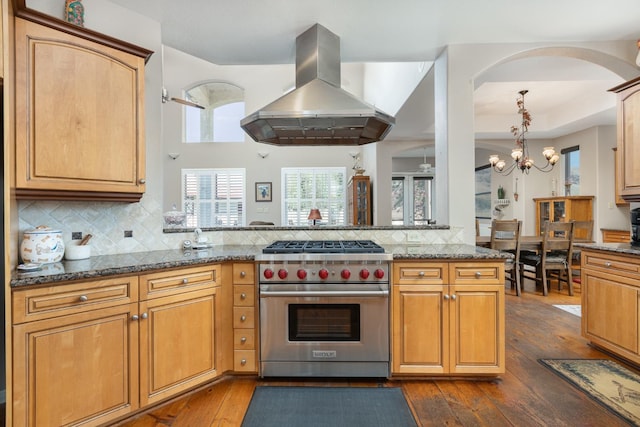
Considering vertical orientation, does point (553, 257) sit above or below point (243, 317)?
above

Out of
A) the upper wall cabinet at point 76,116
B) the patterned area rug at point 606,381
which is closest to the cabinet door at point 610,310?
the patterned area rug at point 606,381

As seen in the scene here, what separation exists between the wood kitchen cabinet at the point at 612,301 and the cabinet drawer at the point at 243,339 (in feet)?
8.77

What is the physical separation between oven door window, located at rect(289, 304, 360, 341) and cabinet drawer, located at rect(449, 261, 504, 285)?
29.4 inches

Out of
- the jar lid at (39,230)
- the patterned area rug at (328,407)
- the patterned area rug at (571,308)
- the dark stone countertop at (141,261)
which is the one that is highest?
the jar lid at (39,230)

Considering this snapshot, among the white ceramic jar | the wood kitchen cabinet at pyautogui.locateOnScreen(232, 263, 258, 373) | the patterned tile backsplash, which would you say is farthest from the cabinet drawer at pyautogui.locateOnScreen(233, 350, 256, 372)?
the white ceramic jar

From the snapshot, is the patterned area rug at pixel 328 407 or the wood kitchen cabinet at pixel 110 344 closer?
the wood kitchen cabinet at pixel 110 344

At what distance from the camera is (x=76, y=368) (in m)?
1.64

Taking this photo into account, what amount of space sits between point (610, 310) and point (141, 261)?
3.36 meters

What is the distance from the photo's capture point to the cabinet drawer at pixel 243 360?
2248 millimetres

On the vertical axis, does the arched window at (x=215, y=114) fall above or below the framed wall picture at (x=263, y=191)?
above

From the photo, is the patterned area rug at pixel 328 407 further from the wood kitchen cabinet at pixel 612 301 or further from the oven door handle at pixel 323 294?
the wood kitchen cabinet at pixel 612 301

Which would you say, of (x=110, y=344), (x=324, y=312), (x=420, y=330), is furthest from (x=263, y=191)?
(x=110, y=344)

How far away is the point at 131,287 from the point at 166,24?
202 centimetres

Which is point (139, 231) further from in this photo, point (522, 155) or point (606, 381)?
point (522, 155)
